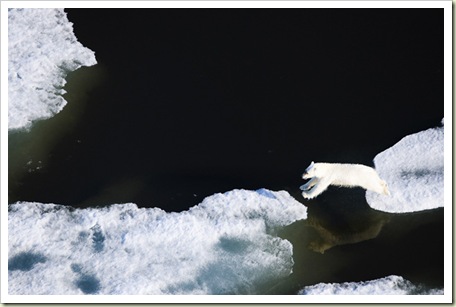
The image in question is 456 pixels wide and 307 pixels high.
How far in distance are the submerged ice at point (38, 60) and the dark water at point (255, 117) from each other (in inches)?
7.7

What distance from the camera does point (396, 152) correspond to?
960cm

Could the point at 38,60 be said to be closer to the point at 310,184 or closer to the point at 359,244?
the point at 310,184

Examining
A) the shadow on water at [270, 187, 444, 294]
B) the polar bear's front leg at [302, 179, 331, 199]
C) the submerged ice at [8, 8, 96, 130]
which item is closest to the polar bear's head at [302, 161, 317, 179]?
the polar bear's front leg at [302, 179, 331, 199]

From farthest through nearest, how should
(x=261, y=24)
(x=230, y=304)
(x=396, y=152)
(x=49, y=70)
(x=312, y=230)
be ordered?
(x=261, y=24) < (x=49, y=70) < (x=396, y=152) < (x=312, y=230) < (x=230, y=304)

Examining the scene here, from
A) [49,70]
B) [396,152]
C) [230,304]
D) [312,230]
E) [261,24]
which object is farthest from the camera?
[261,24]

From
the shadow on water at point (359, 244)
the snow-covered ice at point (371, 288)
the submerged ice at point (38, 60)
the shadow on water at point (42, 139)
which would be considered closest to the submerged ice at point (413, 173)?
the shadow on water at point (359, 244)

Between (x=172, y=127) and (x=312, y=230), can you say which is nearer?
(x=312, y=230)

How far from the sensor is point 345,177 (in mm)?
9094

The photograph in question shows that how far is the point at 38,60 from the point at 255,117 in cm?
337

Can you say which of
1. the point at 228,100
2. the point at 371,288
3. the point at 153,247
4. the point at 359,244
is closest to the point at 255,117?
the point at 228,100

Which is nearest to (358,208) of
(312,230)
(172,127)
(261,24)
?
(312,230)

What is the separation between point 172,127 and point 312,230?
2582 millimetres

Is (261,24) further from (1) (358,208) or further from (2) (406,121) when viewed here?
(1) (358,208)

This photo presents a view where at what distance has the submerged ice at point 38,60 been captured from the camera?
10.2 meters
